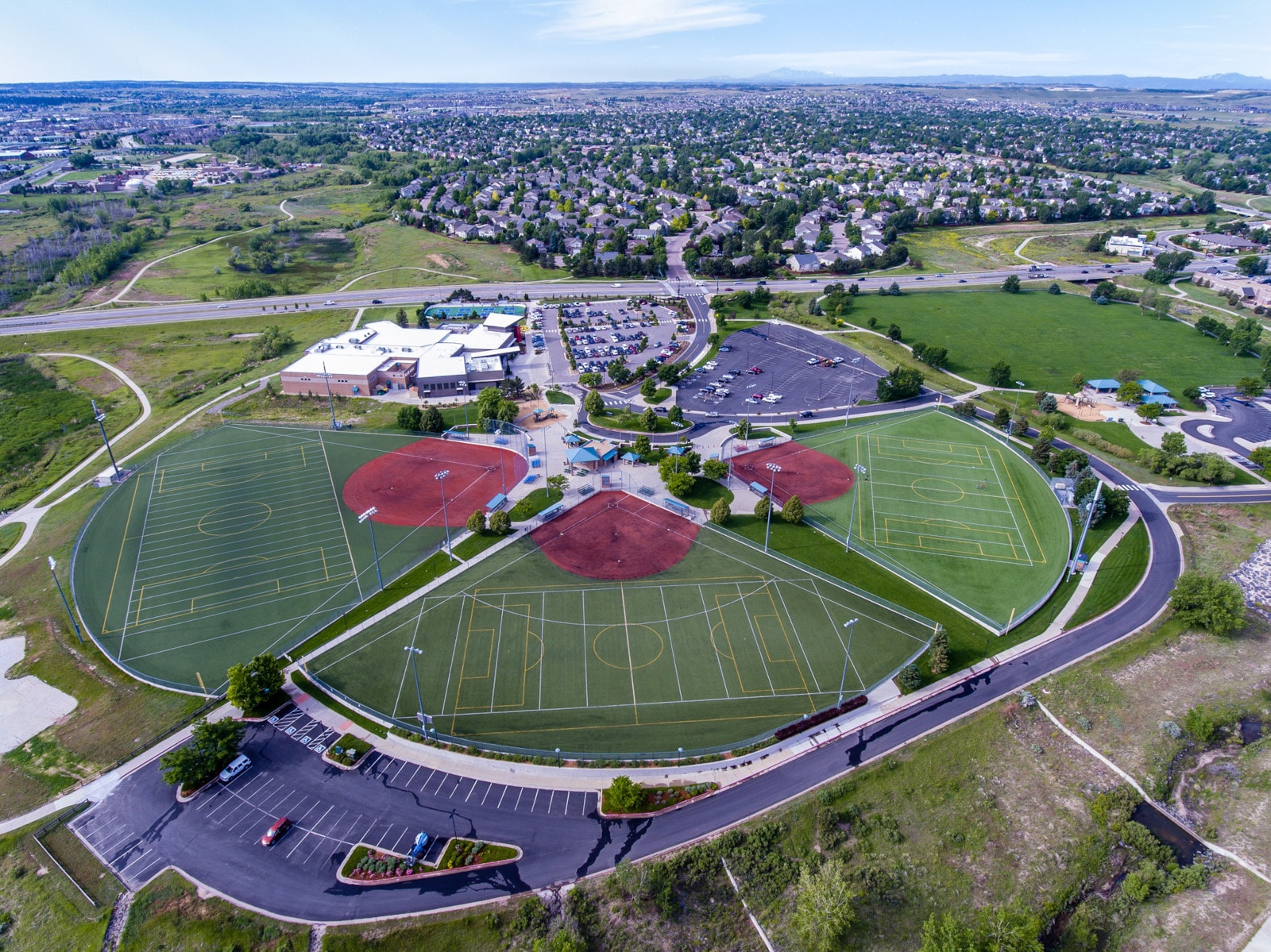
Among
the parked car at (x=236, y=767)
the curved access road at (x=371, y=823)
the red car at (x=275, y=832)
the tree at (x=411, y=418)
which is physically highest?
the tree at (x=411, y=418)

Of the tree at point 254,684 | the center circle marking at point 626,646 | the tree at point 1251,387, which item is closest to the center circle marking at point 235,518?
the tree at point 254,684

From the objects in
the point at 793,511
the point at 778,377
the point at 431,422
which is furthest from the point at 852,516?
the point at 431,422

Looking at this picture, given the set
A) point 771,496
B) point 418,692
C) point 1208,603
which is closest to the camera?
point 418,692

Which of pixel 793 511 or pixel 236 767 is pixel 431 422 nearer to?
pixel 793 511

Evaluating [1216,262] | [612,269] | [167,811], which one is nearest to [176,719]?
[167,811]

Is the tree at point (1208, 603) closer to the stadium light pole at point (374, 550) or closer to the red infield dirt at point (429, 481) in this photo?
the red infield dirt at point (429, 481)

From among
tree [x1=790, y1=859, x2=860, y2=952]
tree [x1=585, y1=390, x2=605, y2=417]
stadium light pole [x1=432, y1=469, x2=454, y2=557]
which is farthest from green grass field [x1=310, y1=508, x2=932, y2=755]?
tree [x1=585, y1=390, x2=605, y2=417]
